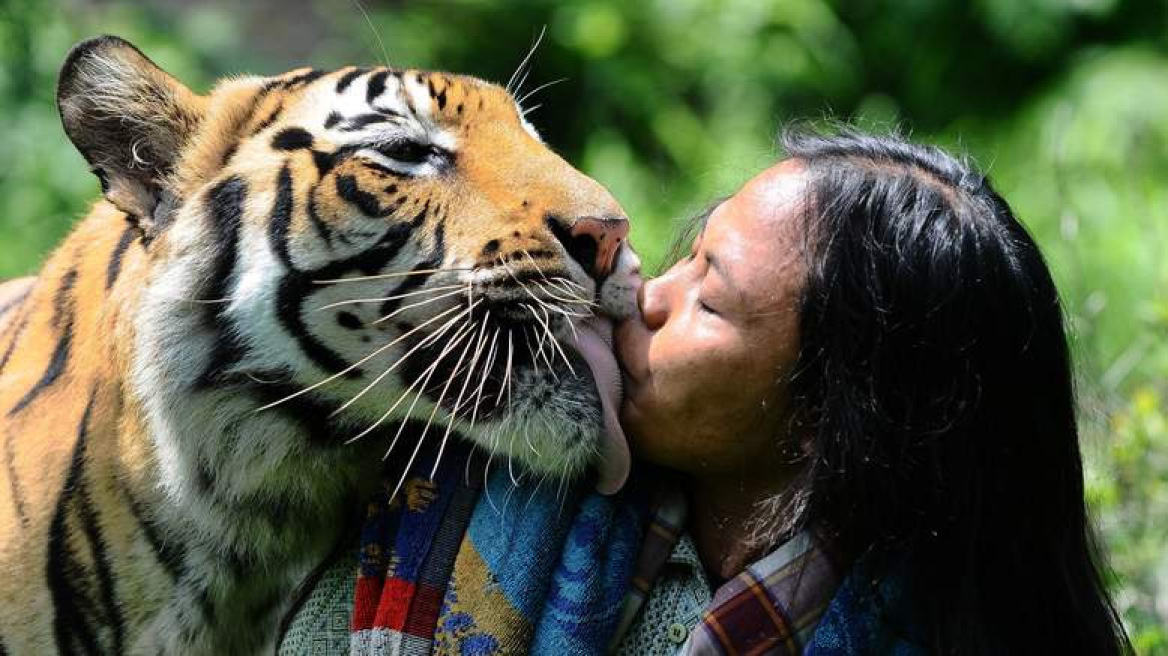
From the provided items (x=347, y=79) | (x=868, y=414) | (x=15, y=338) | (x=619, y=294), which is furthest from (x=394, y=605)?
(x=15, y=338)

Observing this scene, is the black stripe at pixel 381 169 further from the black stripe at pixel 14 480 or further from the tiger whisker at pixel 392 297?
the black stripe at pixel 14 480

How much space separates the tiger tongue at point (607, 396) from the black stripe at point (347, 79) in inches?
17.6

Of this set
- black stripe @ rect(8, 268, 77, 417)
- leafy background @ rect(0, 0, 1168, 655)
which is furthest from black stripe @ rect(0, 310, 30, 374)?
leafy background @ rect(0, 0, 1168, 655)

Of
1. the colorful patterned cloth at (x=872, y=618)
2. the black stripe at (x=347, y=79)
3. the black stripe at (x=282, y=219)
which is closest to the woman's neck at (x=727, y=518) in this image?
the colorful patterned cloth at (x=872, y=618)

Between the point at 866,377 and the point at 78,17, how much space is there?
15.8 ft

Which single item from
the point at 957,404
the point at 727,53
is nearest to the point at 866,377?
the point at 957,404

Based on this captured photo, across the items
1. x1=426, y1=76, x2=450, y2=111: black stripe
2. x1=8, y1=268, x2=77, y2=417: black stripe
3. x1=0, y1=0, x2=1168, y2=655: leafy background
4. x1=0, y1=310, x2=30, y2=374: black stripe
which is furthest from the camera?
x1=0, y1=0, x2=1168, y2=655: leafy background

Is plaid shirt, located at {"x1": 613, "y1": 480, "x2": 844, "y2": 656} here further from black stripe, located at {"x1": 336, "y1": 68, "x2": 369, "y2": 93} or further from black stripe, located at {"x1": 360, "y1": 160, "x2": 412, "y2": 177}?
black stripe, located at {"x1": 336, "y1": 68, "x2": 369, "y2": 93}

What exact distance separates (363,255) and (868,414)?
59 centimetres

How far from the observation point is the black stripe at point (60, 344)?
6.28 ft

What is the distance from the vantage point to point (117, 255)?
1.91 meters

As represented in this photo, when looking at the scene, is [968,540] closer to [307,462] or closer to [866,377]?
[866,377]

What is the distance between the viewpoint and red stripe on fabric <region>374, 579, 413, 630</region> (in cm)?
160

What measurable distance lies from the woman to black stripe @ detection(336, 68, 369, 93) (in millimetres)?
486
